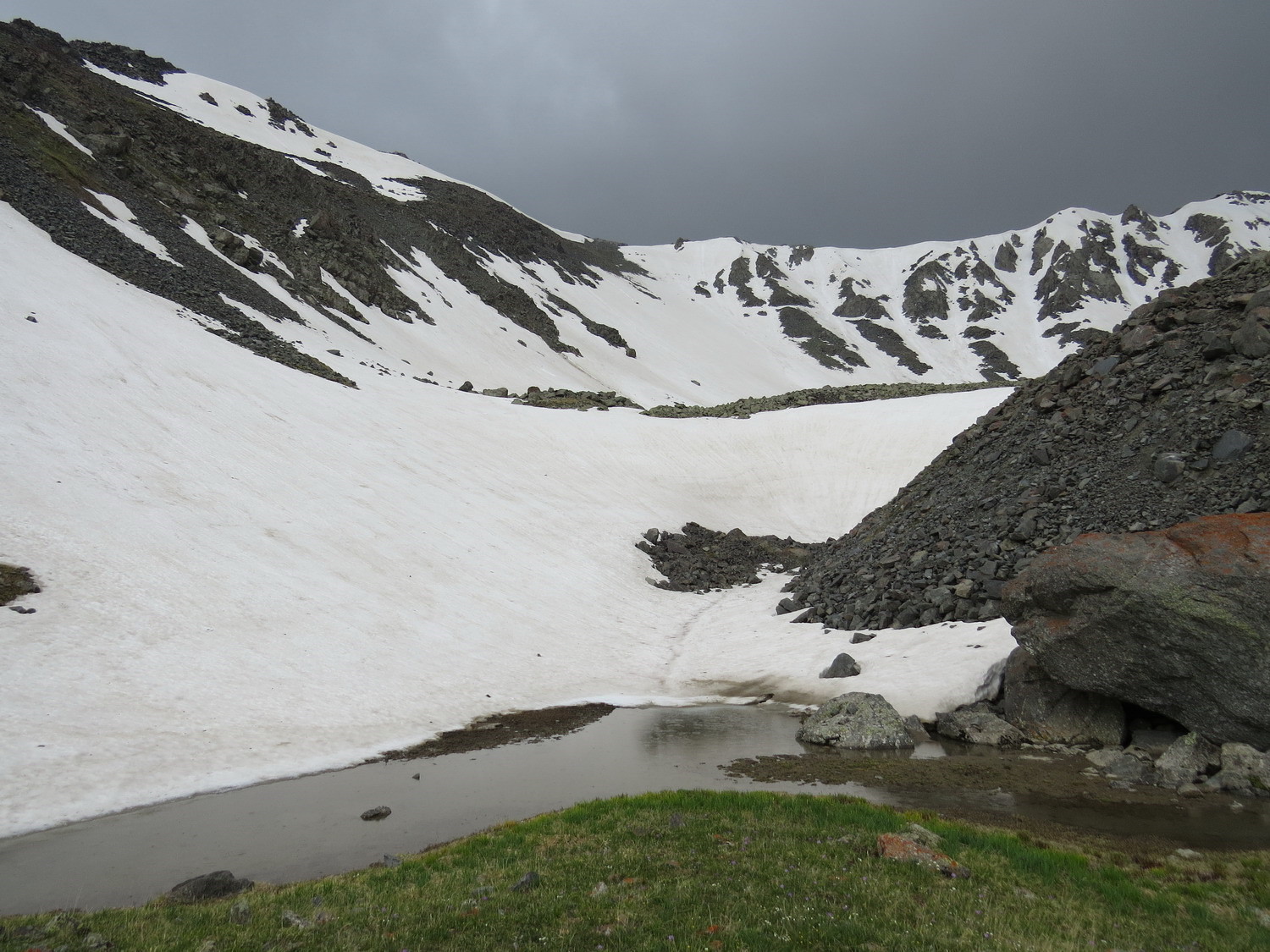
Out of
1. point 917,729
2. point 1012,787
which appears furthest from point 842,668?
point 1012,787

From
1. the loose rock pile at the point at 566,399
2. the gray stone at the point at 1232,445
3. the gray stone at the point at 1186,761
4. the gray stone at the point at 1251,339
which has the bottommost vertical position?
the gray stone at the point at 1186,761

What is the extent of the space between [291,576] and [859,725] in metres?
17.5

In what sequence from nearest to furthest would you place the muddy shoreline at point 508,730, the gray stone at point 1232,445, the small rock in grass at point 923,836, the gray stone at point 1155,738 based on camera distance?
the small rock in grass at point 923,836, the gray stone at point 1155,738, the muddy shoreline at point 508,730, the gray stone at point 1232,445

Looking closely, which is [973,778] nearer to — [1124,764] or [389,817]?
[1124,764]

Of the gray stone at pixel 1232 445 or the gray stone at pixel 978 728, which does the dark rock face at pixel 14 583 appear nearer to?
the gray stone at pixel 978 728

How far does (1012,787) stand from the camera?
41.7 feet

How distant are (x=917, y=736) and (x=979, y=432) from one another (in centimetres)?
1794

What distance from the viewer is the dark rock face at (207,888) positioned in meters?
8.49

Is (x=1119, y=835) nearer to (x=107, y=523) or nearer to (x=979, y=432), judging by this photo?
(x=979, y=432)

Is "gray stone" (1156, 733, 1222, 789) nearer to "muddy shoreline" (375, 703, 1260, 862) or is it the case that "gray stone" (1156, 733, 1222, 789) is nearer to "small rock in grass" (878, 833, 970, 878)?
"muddy shoreline" (375, 703, 1260, 862)

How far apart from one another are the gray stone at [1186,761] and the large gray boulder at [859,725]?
15.4 ft

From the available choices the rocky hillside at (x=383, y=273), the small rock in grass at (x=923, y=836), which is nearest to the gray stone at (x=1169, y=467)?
the small rock in grass at (x=923, y=836)

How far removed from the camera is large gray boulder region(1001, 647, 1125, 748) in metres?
14.7

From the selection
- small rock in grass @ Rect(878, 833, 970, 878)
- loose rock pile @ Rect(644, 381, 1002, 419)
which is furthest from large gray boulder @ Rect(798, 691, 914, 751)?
loose rock pile @ Rect(644, 381, 1002, 419)
